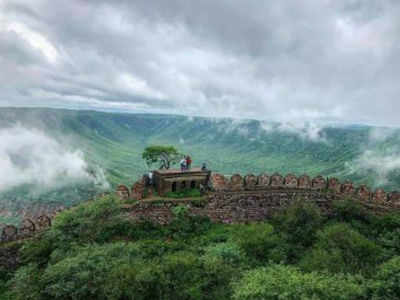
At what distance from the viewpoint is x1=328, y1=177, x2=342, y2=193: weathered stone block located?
636 inches

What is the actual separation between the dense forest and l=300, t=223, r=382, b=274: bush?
0.13 feet

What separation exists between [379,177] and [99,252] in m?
101

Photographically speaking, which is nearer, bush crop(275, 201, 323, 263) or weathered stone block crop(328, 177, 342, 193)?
bush crop(275, 201, 323, 263)

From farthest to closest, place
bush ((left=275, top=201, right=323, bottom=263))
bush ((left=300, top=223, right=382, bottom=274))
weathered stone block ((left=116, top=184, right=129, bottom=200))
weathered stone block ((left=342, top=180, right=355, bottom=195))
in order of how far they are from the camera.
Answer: weathered stone block ((left=342, top=180, right=355, bottom=195)) → weathered stone block ((left=116, top=184, right=129, bottom=200)) → bush ((left=275, top=201, right=323, bottom=263)) → bush ((left=300, top=223, right=382, bottom=274))

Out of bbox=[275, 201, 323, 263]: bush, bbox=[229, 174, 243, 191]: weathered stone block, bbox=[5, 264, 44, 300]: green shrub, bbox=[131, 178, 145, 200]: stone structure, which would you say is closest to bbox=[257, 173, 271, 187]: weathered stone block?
bbox=[229, 174, 243, 191]: weathered stone block

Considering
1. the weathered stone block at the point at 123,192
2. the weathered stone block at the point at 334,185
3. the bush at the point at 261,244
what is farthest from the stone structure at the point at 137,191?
the weathered stone block at the point at 334,185

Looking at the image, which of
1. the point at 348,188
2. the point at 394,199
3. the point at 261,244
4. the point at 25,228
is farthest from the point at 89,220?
the point at 394,199

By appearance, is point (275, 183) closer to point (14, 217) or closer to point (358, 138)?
point (14, 217)

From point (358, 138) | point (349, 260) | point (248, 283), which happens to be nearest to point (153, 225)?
point (248, 283)

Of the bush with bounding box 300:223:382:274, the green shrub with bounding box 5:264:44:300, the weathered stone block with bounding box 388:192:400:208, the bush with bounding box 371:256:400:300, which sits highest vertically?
the weathered stone block with bounding box 388:192:400:208

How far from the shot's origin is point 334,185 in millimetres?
16266

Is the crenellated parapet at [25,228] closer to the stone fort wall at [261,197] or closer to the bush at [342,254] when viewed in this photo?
the stone fort wall at [261,197]

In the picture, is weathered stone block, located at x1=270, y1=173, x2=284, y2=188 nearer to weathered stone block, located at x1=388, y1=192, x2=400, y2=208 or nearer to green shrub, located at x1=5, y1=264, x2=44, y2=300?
weathered stone block, located at x1=388, y1=192, x2=400, y2=208

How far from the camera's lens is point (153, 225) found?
13.5 m
